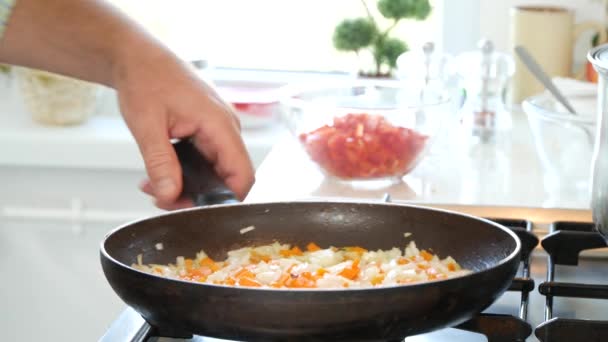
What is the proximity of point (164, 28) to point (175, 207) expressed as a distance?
134cm

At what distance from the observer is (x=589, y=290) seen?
79cm

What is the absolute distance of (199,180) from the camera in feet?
3.37

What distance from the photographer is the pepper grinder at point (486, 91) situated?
1.53m

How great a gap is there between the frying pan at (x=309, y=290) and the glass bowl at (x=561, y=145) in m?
0.42

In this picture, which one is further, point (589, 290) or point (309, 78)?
point (309, 78)

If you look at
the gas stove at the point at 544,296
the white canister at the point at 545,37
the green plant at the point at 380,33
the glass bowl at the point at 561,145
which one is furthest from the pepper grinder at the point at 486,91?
the gas stove at the point at 544,296

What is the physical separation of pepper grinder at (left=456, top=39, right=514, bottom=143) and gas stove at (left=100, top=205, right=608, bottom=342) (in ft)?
1.57

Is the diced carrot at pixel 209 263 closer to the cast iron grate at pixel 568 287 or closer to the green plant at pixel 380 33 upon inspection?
the cast iron grate at pixel 568 287

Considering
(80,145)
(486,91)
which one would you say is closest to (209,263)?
(486,91)

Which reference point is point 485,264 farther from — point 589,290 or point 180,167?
point 180,167

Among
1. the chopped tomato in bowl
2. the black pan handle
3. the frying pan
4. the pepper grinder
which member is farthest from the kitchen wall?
the frying pan

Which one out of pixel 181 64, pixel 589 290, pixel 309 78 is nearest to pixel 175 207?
pixel 181 64

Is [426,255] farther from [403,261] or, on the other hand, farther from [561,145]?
[561,145]

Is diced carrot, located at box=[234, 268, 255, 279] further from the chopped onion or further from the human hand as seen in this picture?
the human hand
